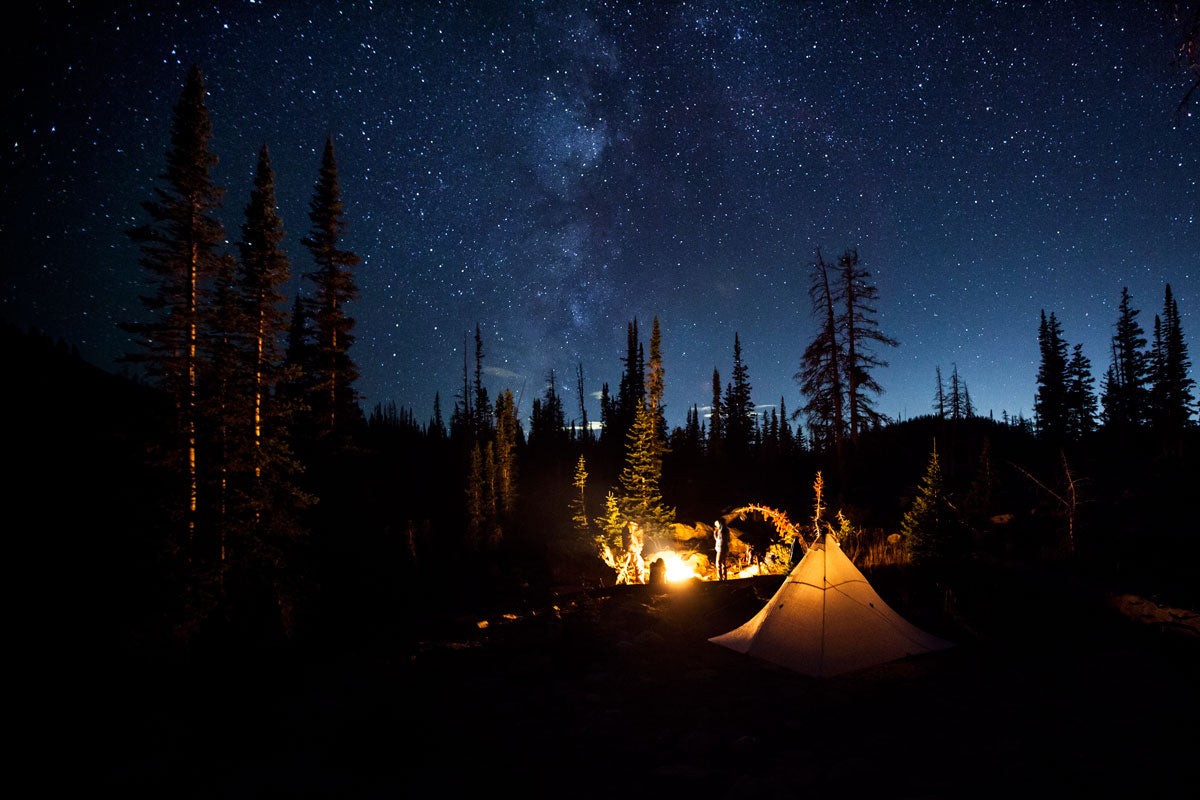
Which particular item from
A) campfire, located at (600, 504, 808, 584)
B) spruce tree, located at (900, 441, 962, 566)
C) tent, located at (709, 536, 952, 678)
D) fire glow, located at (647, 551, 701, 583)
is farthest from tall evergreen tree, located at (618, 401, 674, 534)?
tent, located at (709, 536, 952, 678)

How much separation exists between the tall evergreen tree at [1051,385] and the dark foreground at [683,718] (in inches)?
2139

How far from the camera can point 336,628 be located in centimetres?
1912

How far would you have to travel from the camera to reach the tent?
6820mm

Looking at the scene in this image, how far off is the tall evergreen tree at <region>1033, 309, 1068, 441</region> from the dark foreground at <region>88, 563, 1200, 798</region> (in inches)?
2139

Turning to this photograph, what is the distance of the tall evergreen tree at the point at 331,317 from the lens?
2309 cm

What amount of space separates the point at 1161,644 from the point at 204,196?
80.1 ft

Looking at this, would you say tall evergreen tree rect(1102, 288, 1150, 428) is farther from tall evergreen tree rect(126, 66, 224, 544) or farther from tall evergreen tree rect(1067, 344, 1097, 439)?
tall evergreen tree rect(126, 66, 224, 544)

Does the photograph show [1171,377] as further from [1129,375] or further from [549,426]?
[549,426]

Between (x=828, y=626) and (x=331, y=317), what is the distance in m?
23.9

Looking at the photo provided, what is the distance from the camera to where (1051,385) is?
49.2m

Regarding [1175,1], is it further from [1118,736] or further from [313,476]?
[313,476]

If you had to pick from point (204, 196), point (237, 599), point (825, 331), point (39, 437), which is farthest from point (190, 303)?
point (39, 437)

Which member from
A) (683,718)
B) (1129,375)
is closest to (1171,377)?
(1129,375)

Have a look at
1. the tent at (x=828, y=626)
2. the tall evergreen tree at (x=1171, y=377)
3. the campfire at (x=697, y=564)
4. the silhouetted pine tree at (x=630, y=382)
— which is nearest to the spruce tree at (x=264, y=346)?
the campfire at (x=697, y=564)
